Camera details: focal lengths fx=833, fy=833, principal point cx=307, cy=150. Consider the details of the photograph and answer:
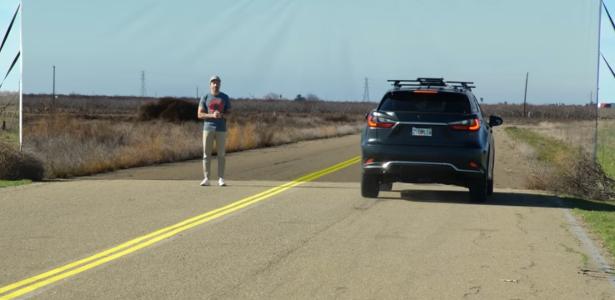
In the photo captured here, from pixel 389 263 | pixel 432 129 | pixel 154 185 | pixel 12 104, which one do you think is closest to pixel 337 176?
pixel 154 185

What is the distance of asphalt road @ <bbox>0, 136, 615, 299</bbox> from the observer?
7055 mm

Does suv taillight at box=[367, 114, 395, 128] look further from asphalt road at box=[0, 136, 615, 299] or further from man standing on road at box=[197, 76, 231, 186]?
man standing on road at box=[197, 76, 231, 186]

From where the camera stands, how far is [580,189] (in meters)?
15.7

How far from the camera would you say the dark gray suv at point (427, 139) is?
42.9 ft

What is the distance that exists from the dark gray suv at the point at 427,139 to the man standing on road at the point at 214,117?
131 inches

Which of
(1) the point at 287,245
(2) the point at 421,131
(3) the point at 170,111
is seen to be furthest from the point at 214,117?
(3) the point at 170,111

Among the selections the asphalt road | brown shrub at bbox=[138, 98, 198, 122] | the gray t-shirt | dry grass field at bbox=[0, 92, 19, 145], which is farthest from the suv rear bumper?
brown shrub at bbox=[138, 98, 198, 122]

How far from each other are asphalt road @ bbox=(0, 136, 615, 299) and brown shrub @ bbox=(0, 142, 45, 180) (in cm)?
169

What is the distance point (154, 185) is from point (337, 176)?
4579 millimetres

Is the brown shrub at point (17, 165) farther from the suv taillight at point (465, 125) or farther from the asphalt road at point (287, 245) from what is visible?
the suv taillight at point (465, 125)

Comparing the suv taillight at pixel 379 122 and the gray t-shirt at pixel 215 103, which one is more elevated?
the gray t-shirt at pixel 215 103

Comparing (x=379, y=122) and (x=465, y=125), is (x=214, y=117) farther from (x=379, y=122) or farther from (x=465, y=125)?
(x=465, y=125)

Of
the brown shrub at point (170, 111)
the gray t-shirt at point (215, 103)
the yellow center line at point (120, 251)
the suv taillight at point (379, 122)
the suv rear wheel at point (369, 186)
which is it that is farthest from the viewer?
the brown shrub at point (170, 111)

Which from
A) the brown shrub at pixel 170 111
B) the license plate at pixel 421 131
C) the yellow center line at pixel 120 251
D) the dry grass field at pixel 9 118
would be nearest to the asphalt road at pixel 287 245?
the yellow center line at pixel 120 251
